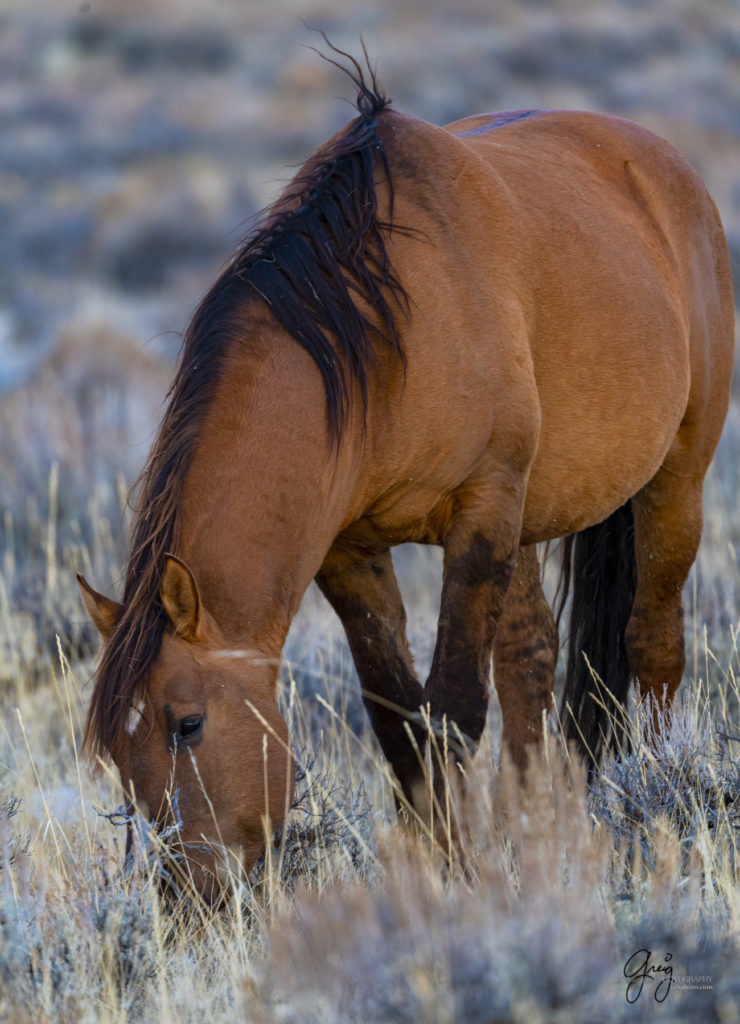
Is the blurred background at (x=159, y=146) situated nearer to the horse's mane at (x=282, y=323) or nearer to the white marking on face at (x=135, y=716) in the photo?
the horse's mane at (x=282, y=323)

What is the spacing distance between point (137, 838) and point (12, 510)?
208 inches

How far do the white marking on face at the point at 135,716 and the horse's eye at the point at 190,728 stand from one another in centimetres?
9

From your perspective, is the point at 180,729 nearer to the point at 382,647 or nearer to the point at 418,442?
the point at 418,442

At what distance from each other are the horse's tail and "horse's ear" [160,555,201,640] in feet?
7.50

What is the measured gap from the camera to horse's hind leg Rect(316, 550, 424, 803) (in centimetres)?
366

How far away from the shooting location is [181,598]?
8.54ft

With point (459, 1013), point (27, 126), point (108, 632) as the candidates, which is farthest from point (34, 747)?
point (27, 126)

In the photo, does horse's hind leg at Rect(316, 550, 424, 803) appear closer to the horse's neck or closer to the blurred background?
the horse's neck

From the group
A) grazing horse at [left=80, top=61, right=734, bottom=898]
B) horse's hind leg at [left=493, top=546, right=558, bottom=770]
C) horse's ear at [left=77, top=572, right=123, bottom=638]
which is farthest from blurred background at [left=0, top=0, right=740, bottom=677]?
horse's ear at [left=77, top=572, right=123, bottom=638]

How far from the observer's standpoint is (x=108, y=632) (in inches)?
109

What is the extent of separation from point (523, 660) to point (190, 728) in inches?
74.8

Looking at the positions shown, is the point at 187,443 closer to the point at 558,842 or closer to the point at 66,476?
the point at 558,842

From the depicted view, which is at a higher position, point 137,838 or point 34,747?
point 137,838

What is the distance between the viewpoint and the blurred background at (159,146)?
25.3ft
